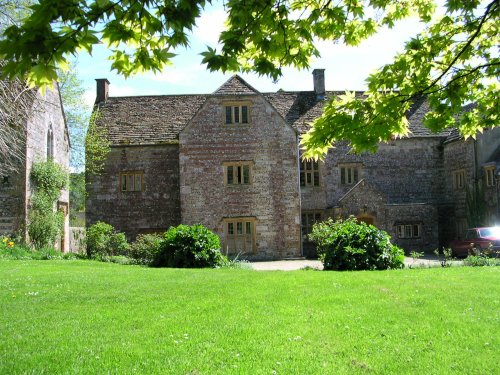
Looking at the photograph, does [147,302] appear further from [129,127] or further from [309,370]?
[129,127]

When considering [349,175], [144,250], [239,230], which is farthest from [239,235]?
[349,175]

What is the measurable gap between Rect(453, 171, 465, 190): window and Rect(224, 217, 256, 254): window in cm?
1190

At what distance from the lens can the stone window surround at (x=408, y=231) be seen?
27.4 meters

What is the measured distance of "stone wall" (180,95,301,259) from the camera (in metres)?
25.7

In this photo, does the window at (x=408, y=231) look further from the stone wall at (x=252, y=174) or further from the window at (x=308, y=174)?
the stone wall at (x=252, y=174)

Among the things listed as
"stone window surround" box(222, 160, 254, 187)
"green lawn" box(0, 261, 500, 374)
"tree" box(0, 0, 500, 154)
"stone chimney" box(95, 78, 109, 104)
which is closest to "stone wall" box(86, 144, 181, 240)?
"stone window surround" box(222, 160, 254, 187)

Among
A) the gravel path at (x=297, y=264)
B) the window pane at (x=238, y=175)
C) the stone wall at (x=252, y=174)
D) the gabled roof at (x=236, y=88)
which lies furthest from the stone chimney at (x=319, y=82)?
Result: the gravel path at (x=297, y=264)

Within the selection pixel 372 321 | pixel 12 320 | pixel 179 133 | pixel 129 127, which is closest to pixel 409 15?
pixel 372 321

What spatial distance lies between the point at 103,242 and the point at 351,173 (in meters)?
14.1

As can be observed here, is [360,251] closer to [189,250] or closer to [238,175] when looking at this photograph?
[189,250]

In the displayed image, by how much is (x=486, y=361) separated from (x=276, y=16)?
451 centimetres

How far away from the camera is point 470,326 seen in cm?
721

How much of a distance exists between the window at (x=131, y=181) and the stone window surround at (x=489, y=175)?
59.5 feet

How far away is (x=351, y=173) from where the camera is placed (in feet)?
94.3
